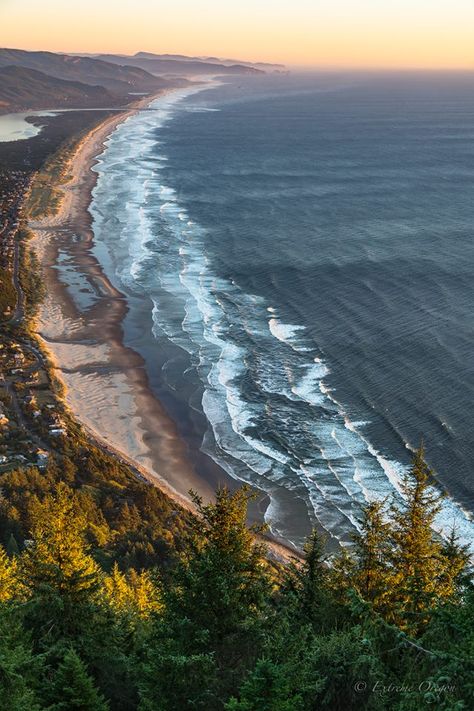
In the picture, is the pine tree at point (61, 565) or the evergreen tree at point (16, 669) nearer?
the evergreen tree at point (16, 669)

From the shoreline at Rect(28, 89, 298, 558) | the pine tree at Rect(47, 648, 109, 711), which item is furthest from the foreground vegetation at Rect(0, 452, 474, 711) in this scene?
the shoreline at Rect(28, 89, 298, 558)

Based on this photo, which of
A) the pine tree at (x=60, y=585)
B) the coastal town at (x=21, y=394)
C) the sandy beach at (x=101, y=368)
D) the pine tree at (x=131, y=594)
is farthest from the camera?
the sandy beach at (x=101, y=368)

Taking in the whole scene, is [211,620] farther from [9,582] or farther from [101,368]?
[101,368]

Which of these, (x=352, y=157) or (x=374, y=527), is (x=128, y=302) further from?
(x=352, y=157)

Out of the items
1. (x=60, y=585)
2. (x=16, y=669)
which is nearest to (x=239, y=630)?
(x=16, y=669)

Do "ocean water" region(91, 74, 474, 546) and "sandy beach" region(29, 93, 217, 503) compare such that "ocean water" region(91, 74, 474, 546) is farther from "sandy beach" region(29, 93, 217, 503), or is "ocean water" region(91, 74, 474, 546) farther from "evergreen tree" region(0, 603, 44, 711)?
"evergreen tree" region(0, 603, 44, 711)

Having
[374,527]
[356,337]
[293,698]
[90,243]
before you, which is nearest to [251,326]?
[356,337]

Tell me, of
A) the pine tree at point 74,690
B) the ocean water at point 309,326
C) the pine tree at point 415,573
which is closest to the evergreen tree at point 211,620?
the pine tree at point 74,690

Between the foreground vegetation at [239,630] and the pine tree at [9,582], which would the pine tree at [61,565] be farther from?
the pine tree at [9,582]
